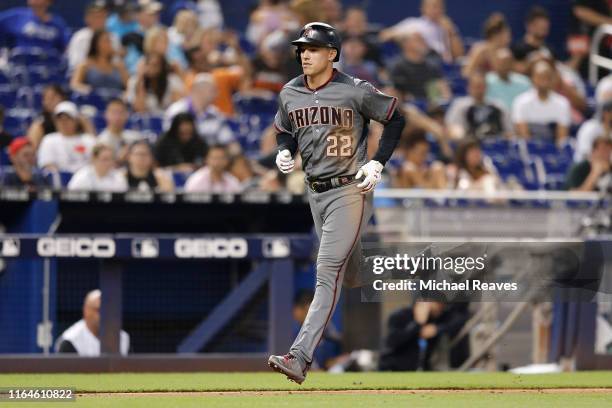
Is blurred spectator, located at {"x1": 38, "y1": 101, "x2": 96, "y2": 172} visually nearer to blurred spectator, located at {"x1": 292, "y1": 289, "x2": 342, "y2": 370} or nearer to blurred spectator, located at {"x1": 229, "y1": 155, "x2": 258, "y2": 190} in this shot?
blurred spectator, located at {"x1": 229, "y1": 155, "x2": 258, "y2": 190}

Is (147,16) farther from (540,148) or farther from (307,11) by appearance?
(540,148)

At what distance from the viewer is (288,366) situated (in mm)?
5781

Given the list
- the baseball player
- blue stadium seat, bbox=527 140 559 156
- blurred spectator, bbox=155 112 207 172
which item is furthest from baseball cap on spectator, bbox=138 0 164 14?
the baseball player

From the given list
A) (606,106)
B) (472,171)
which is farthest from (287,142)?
(606,106)

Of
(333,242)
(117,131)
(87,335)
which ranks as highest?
(117,131)

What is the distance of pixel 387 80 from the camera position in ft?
47.7

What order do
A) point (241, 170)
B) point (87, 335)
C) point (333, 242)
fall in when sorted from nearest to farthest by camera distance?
point (333, 242) → point (87, 335) → point (241, 170)

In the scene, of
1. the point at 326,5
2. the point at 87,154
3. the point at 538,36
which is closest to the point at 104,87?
the point at 87,154

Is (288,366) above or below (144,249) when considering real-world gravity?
below

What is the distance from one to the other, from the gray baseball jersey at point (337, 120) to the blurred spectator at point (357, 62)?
307 inches

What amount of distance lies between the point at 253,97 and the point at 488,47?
10.9 ft

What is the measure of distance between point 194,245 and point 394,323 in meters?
1.47

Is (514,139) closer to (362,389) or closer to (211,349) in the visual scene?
(211,349)

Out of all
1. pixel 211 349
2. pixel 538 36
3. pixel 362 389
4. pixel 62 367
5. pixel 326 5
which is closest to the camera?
pixel 362 389
